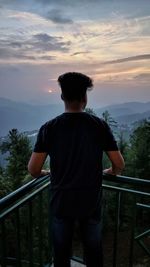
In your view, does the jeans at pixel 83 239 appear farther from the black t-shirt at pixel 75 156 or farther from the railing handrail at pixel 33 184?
the railing handrail at pixel 33 184

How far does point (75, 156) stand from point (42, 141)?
0.82 feet

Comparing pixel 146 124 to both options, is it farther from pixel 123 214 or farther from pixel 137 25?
pixel 137 25

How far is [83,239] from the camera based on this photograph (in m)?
2.26

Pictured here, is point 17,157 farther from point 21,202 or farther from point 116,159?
point 116,159

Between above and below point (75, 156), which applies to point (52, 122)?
above

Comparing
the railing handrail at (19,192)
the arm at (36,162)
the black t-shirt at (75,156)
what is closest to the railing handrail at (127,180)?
the black t-shirt at (75,156)

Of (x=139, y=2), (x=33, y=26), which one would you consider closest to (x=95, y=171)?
(x=139, y=2)

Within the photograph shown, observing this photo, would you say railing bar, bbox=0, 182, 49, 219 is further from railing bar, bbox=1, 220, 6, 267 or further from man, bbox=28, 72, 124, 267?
man, bbox=28, 72, 124, 267

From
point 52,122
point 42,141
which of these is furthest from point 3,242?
point 52,122

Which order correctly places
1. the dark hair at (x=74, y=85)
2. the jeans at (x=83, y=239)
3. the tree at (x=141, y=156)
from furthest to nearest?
the tree at (x=141, y=156), the jeans at (x=83, y=239), the dark hair at (x=74, y=85)

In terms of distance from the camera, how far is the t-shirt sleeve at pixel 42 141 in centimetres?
201

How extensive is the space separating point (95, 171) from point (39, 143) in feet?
1.39

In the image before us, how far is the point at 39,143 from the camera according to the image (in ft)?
6.69

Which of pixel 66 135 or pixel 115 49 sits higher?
pixel 115 49
